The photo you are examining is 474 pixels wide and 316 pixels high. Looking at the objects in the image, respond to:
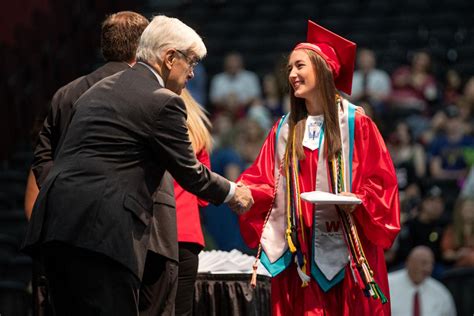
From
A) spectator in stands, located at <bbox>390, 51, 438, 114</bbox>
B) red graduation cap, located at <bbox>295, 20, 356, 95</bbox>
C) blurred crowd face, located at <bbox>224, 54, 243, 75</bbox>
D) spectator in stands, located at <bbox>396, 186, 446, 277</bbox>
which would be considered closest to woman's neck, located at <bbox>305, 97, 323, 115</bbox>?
red graduation cap, located at <bbox>295, 20, 356, 95</bbox>

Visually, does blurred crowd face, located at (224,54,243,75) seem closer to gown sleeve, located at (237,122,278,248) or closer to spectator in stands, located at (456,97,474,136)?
spectator in stands, located at (456,97,474,136)

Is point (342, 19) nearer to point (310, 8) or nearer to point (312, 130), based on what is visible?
point (310, 8)

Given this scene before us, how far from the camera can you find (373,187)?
570cm

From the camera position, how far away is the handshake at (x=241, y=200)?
528cm

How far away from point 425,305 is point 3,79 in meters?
5.54

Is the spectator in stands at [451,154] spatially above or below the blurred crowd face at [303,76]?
below

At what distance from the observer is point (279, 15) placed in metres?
16.4

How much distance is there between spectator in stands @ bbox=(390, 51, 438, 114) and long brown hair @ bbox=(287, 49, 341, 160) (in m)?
7.36

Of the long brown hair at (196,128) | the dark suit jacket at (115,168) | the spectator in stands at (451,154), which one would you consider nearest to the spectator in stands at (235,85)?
the spectator in stands at (451,154)

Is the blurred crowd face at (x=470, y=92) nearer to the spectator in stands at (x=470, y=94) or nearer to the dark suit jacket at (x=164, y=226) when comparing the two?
the spectator in stands at (x=470, y=94)

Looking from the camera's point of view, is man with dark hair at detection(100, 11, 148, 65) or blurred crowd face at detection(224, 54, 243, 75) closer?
man with dark hair at detection(100, 11, 148, 65)

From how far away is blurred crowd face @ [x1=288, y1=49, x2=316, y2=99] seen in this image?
581 centimetres

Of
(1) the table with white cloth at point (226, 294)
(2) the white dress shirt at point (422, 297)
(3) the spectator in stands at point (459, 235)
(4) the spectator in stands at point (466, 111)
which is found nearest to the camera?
(1) the table with white cloth at point (226, 294)

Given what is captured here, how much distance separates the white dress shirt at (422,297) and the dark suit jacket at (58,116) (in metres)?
4.25
